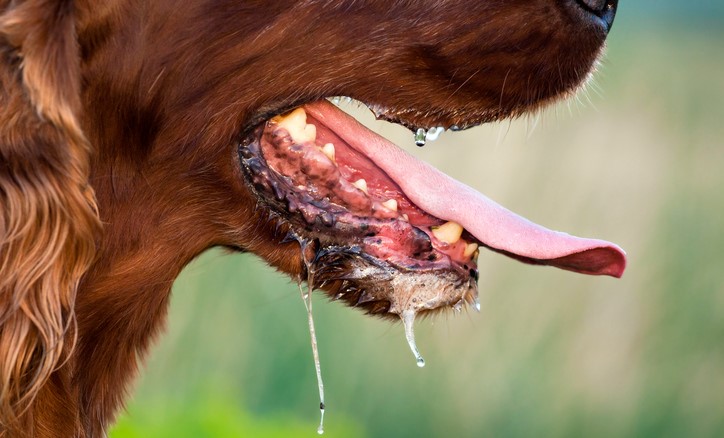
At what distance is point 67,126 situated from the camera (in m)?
1.62

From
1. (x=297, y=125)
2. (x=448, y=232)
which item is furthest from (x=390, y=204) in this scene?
(x=297, y=125)

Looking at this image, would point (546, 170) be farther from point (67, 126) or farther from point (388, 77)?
point (67, 126)

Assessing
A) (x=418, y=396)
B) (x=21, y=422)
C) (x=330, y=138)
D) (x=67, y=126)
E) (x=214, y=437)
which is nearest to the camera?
(x=67, y=126)

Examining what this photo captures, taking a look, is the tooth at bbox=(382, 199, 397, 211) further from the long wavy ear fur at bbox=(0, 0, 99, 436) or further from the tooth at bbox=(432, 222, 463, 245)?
the long wavy ear fur at bbox=(0, 0, 99, 436)

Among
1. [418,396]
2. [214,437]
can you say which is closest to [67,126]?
[214,437]

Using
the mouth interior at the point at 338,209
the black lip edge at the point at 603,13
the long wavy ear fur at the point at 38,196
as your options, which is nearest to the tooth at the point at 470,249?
the mouth interior at the point at 338,209

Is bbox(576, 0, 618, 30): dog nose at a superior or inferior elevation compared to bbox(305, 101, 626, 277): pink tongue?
superior

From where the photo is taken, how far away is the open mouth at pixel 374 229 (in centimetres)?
192

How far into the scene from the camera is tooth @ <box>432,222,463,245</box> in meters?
1.97

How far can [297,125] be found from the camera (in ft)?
6.42

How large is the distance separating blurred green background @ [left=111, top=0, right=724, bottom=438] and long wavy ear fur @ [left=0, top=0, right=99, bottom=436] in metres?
2.12

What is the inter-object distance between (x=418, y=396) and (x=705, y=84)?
70.9 inches

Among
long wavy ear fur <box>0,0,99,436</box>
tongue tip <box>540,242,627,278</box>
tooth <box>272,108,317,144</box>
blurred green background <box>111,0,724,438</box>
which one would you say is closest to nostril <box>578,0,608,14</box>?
tongue tip <box>540,242,627,278</box>

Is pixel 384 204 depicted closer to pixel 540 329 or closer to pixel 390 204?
pixel 390 204
